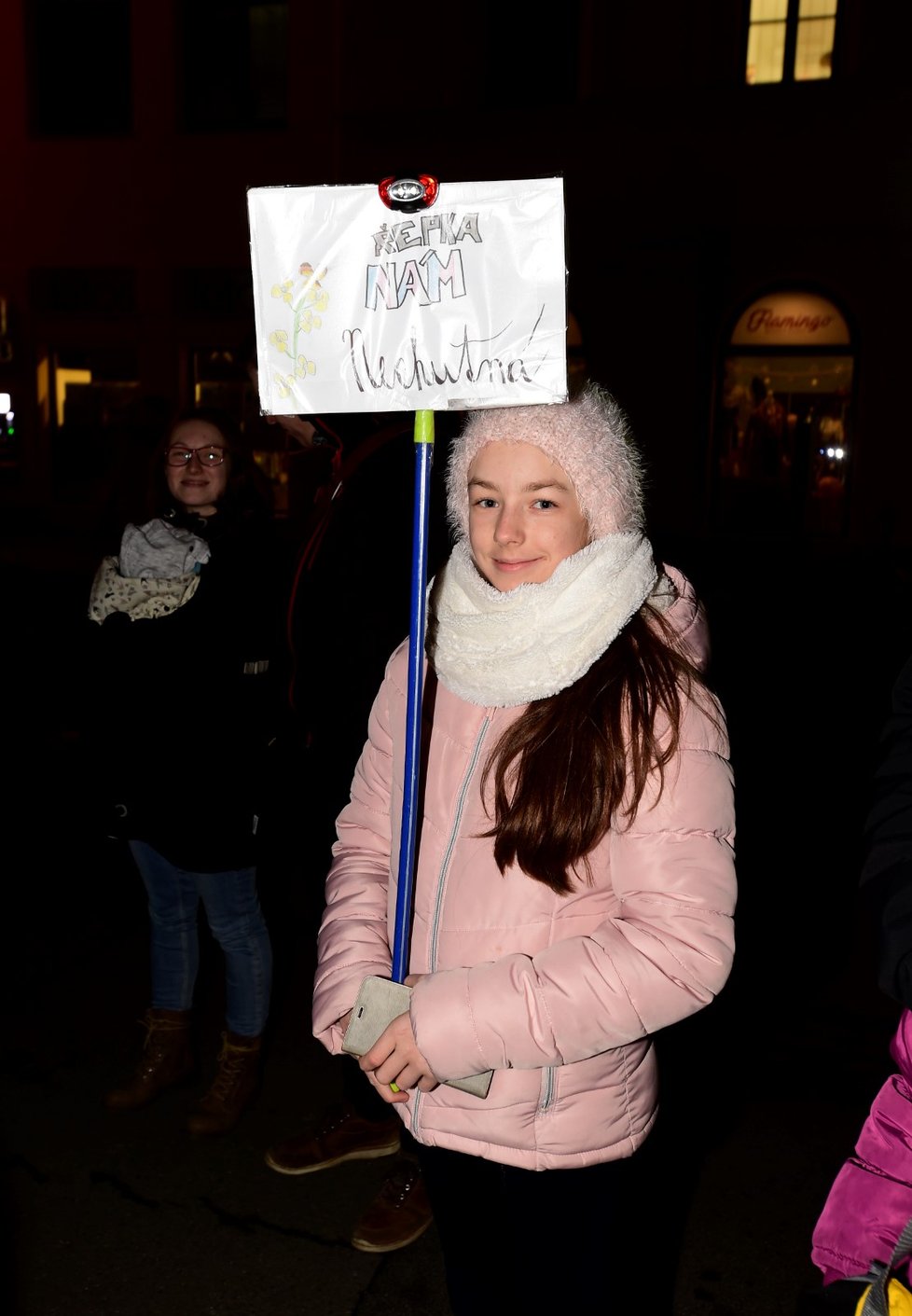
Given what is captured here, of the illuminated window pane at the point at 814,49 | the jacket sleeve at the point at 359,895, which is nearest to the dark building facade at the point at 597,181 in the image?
the illuminated window pane at the point at 814,49

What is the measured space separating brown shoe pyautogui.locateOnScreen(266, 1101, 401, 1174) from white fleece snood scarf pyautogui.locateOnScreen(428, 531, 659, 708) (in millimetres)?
1784

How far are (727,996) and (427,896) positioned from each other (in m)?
2.53

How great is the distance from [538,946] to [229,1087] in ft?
6.16

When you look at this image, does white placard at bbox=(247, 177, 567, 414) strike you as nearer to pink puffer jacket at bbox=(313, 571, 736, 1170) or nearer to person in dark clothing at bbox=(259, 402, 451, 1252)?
pink puffer jacket at bbox=(313, 571, 736, 1170)

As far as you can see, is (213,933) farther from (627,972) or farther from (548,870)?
(627,972)

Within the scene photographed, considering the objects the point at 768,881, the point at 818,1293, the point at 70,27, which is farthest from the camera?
the point at 70,27

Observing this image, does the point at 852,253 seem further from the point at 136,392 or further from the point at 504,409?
the point at 504,409

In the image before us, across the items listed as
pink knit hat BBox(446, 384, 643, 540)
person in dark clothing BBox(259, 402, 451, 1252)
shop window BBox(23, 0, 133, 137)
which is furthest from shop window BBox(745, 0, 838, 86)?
pink knit hat BBox(446, 384, 643, 540)

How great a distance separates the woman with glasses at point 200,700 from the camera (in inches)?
126

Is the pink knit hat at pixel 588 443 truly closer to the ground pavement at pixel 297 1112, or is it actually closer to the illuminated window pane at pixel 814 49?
the ground pavement at pixel 297 1112

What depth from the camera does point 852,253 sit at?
13.2 m

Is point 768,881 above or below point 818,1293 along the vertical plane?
below

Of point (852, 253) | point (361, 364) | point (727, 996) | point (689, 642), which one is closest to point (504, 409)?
point (361, 364)

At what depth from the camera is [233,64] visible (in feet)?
51.1
